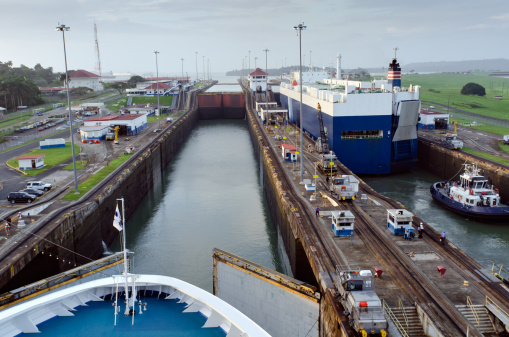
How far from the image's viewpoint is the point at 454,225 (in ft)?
159

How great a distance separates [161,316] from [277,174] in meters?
35.8

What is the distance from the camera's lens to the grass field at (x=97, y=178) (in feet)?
149

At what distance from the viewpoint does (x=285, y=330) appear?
26.7 metres

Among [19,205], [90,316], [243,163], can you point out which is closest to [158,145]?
[243,163]

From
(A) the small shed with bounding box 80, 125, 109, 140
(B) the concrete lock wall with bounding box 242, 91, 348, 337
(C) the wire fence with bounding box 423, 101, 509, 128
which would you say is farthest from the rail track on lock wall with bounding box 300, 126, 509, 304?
(C) the wire fence with bounding box 423, 101, 509, 128

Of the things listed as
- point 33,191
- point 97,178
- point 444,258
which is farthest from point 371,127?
point 33,191

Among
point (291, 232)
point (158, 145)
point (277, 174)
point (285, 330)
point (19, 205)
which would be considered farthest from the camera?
point (158, 145)

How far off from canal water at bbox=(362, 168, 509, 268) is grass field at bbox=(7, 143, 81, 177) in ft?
152

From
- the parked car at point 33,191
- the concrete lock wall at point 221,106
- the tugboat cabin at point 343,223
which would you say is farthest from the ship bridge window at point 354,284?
the concrete lock wall at point 221,106

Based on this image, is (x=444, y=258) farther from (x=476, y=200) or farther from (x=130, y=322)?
(x=476, y=200)

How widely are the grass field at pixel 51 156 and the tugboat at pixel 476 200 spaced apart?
5168 cm

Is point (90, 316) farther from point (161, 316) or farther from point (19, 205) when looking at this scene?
point (19, 205)

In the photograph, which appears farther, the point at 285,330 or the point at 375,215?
the point at 375,215

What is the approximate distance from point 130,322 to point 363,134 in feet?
182
